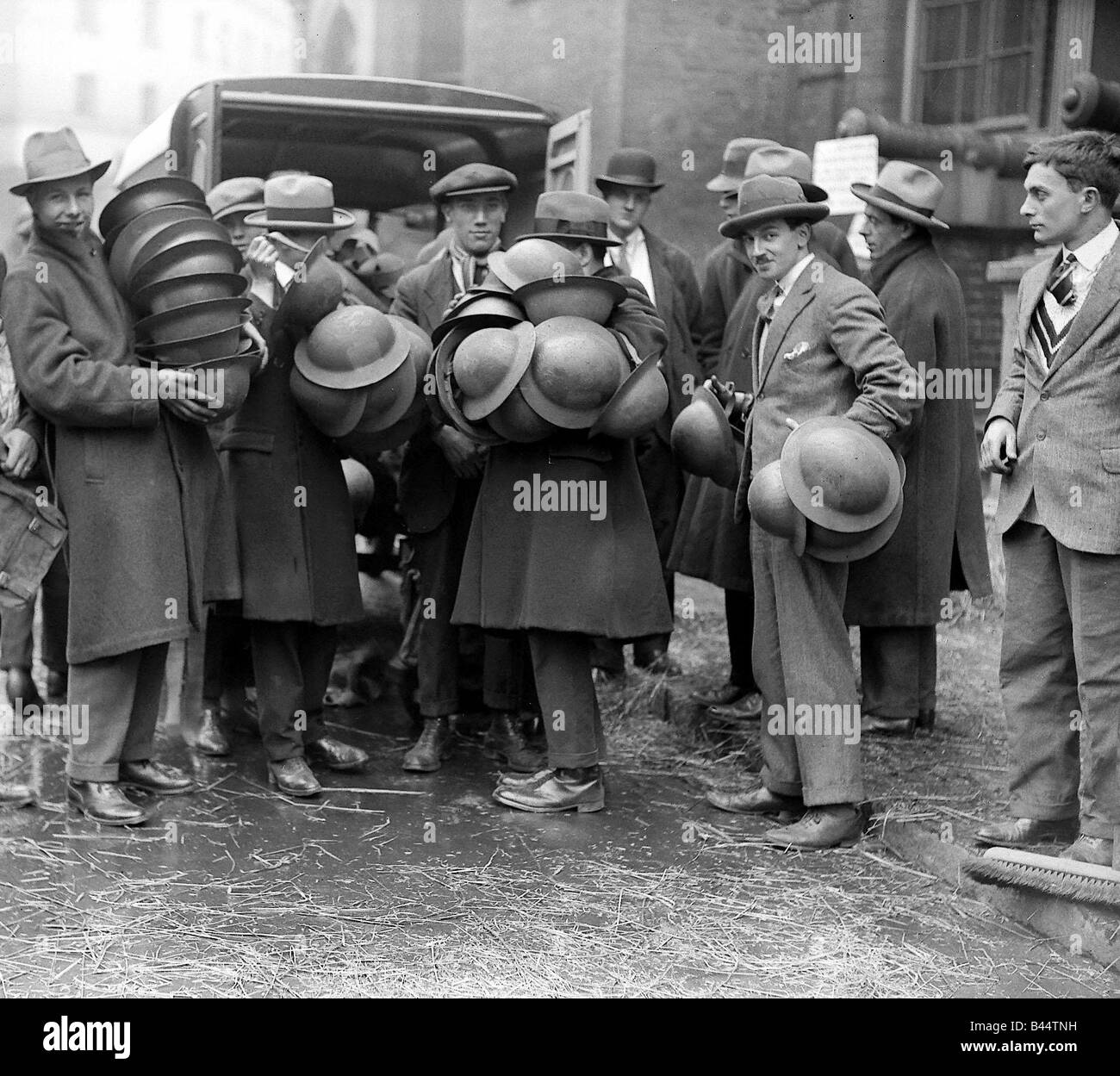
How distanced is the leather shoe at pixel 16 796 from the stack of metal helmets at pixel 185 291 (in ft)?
4.91

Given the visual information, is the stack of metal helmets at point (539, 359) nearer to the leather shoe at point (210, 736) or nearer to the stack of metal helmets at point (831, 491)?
the stack of metal helmets at point (831, 491)

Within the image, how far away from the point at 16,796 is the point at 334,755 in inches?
45.0

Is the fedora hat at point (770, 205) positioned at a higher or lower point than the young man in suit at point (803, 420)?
higher

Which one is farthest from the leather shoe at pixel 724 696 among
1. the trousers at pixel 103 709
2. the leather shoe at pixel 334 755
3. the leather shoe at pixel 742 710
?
the trousers at pixel 103 709

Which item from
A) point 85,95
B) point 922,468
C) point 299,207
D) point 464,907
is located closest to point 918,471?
point 922,468

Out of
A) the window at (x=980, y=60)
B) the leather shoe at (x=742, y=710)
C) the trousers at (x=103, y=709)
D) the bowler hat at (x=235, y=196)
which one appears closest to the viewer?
the trousers at (x=103, y=709)

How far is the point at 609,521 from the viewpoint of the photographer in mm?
5297

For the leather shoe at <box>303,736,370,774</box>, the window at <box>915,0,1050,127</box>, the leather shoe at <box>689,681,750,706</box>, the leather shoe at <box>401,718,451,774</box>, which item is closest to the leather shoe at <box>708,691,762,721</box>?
the leather shoe at <box>689,681,750,706</box>

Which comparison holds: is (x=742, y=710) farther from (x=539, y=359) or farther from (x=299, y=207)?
(x=299, y=207)

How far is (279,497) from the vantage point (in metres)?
5.47

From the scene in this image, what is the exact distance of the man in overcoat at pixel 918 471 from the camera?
588 centimetres

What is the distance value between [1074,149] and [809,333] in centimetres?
96

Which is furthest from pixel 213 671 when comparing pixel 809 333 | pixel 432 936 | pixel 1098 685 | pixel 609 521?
pixel 1098 685

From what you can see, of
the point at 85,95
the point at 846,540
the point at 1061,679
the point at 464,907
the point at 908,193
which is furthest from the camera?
the point at 85,95
